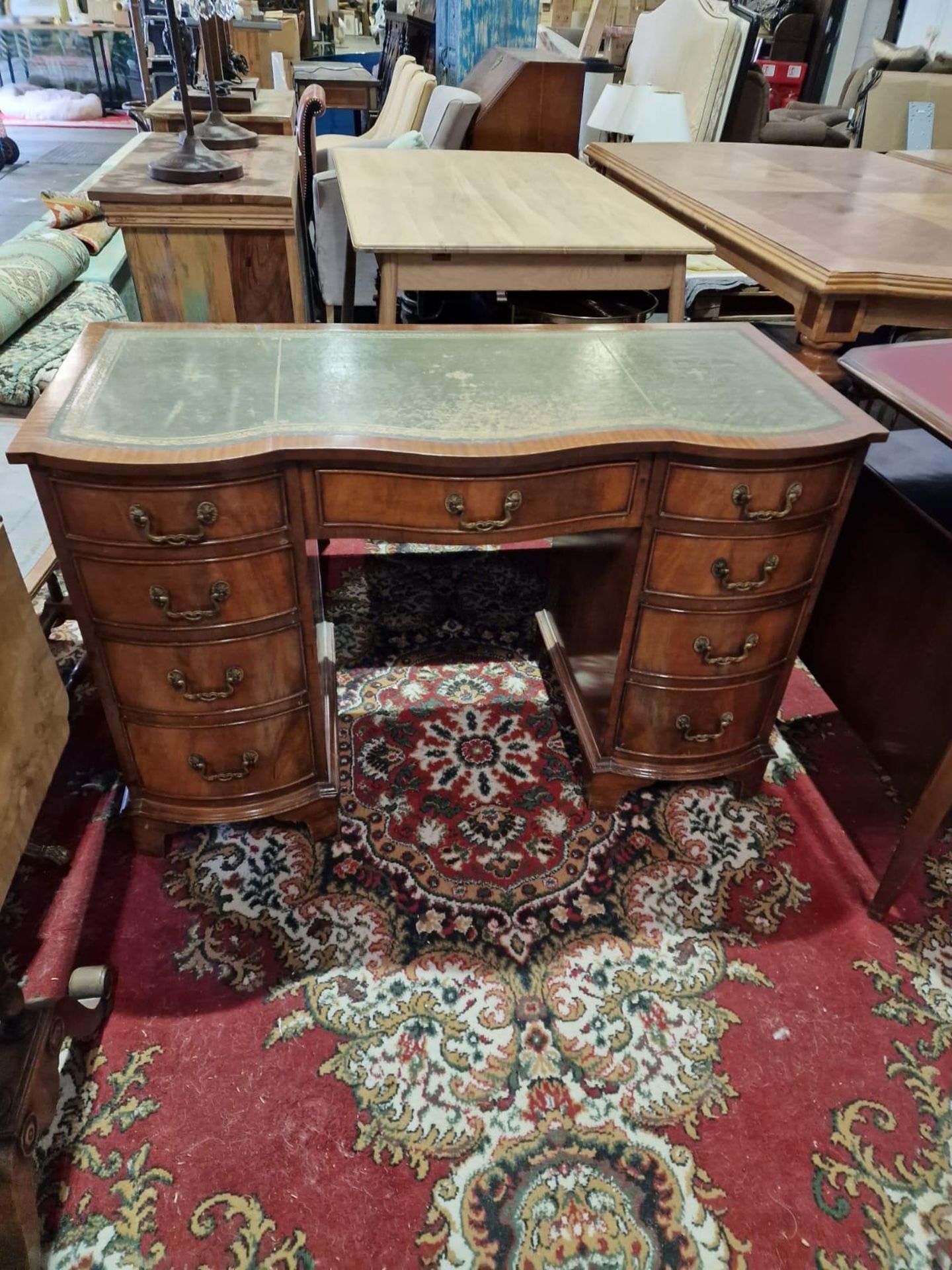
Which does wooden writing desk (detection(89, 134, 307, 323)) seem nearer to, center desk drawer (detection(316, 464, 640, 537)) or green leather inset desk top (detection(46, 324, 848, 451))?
green leather inset desk top (detection(46, 324, 848, 451))

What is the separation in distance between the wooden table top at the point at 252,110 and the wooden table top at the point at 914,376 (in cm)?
255

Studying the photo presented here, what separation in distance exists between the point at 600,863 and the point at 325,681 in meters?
0.69

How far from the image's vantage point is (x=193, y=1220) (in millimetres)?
1102

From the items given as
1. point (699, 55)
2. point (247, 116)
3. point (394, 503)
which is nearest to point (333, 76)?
point (699, 55)

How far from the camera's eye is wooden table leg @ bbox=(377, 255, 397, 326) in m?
1.83

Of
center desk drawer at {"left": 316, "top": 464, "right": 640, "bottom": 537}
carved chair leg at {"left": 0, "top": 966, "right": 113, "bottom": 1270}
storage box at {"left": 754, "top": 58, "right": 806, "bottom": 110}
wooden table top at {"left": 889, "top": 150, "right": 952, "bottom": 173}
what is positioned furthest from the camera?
storage box at {"left": 754, "top": 58, "right": 806, "bottom": 110}

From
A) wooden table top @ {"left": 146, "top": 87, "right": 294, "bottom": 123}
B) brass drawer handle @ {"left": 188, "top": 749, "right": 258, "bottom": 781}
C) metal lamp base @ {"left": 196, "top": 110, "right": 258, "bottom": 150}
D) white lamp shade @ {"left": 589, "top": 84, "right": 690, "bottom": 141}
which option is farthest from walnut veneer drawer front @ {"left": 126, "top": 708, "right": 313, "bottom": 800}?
white lamp shade @ {"left": 589, "top": 84, "right": 690, "bottom": 141}

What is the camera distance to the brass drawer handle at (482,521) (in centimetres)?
124

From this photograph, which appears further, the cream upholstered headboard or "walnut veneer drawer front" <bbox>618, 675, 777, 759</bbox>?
the cream upholstered headboard

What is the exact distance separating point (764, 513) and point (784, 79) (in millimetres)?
7169

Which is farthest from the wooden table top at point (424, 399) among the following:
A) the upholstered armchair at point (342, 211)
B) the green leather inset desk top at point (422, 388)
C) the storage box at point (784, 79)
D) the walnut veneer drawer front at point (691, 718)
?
the storage box at point (784, 79)

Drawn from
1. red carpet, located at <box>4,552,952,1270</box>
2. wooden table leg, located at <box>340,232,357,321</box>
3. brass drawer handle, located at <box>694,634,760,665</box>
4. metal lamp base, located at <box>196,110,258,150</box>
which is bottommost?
red carpet, located at <box>4,552,952,1270</box>

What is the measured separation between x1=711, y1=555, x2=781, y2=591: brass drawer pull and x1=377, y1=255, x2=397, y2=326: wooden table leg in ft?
3.04

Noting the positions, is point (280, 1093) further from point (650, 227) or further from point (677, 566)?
point (650, 227)
